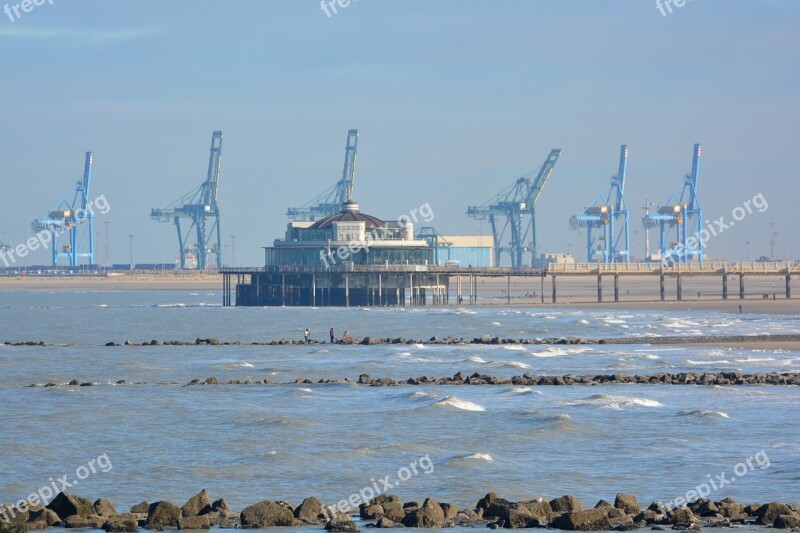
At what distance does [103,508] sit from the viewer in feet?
82.2

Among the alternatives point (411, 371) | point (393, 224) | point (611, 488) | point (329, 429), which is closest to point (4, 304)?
point (393, 224)

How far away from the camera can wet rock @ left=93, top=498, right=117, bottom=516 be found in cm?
2497

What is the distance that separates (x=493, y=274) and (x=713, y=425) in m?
76.2

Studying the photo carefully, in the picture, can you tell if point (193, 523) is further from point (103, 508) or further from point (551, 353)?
point (551, 353)

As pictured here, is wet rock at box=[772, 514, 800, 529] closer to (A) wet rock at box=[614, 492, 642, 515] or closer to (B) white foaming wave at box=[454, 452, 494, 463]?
(A) wet rock at box=[614, 492, 642, 515]

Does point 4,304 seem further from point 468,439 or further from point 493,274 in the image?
point 468,439

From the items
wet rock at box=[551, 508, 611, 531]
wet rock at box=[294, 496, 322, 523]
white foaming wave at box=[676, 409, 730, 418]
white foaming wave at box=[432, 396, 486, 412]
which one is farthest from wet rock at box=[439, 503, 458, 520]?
white foaming wave at box=[432, 396, 486, 412]

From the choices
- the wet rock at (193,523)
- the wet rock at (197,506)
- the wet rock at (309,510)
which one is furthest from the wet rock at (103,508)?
the wet rock at (309,510)

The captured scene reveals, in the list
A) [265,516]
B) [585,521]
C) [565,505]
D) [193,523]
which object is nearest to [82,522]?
[193,523]

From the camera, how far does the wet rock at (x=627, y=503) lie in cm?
2462

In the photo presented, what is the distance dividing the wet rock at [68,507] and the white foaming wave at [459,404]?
1686 cm

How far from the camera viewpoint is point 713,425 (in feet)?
117

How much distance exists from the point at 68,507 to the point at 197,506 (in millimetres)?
2273

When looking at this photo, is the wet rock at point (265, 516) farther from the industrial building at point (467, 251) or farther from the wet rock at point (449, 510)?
the industrial building at point (467, 251)
